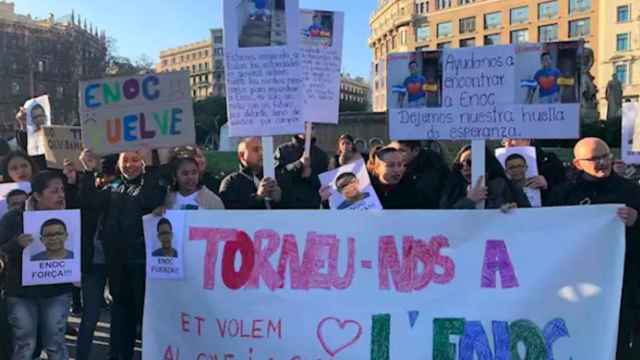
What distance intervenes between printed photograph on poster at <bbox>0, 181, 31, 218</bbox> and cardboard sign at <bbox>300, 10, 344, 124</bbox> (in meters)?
1.99

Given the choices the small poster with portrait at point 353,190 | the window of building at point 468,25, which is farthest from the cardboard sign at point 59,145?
the window of building at point 468,25

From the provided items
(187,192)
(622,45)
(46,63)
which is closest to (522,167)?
(187,192)

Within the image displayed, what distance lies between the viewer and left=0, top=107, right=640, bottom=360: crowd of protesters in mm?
3865

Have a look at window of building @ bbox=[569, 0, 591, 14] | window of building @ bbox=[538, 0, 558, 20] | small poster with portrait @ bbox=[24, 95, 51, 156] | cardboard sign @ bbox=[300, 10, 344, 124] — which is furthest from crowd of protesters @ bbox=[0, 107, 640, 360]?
window of building @ bbox=[538, 0, 558, 20]

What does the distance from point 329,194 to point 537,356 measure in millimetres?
1465

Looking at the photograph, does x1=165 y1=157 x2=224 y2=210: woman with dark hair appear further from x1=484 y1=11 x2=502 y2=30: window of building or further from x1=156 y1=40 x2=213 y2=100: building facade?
x1=156 y1=40 x2=213 y2=100: building facade

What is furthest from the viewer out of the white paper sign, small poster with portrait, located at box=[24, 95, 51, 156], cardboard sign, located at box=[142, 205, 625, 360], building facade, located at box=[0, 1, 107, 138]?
building facade, located at box=[0, 1, 107, 138]

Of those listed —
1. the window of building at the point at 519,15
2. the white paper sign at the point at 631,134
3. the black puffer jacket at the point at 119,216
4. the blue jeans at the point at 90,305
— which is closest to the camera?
the black puffer jacket at the point at 119,216

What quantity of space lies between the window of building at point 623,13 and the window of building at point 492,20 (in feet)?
48.5

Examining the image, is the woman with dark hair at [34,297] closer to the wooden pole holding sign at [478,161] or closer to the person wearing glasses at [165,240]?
the person wearing glasses at [165,240]

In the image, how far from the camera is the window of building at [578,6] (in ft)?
208

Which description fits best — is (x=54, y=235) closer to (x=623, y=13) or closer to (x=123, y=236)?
(x=123, y=236)

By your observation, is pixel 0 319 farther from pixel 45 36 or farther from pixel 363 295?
pixel 45 36

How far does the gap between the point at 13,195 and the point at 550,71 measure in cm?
336
